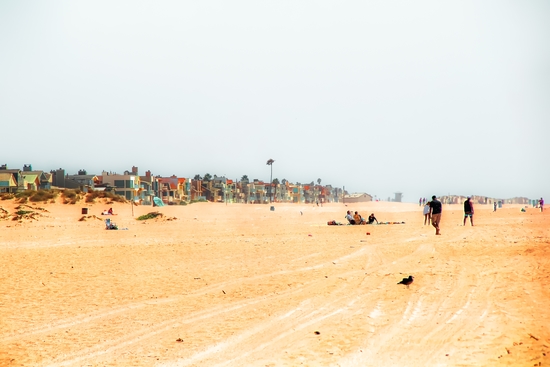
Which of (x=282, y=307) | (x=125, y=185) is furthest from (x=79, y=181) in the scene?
(x=282, y=307)

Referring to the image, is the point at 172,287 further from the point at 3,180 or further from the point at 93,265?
the point at 3,180

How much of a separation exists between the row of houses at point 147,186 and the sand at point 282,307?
52257mm

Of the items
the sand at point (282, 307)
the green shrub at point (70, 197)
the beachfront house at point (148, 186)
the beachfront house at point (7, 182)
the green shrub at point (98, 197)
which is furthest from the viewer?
the beachfront house at point (148, 186)

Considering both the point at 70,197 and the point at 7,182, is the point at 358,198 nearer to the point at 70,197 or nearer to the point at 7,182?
the point at 7,182

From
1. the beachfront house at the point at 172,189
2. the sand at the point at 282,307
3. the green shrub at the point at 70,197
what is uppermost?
the beachfront house at the point at 172,189

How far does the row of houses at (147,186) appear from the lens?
89188mm

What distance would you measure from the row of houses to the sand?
171 ft

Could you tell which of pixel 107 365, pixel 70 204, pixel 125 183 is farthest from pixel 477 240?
pixel 125 183

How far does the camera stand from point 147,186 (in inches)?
4498

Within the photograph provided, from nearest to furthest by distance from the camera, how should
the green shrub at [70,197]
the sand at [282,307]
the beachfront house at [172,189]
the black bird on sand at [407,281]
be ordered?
the sand at [282,307] → the black bird on sand at [407,281] → the green shrub at [70,197] → the beachfront house at [172,189]

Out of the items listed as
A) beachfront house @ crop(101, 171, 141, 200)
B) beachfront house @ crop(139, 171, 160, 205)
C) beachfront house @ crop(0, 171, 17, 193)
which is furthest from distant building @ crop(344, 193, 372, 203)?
beachfront house @ crop(0, 171, 17, 193)

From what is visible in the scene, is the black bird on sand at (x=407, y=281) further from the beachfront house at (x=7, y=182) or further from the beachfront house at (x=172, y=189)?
the beachfront house at (x=172, y=189)

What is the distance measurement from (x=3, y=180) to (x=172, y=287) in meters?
83.1

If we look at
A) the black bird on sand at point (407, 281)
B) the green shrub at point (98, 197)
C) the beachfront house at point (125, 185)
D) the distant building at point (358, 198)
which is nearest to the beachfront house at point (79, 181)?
the beachfront house at point (125, 185)
